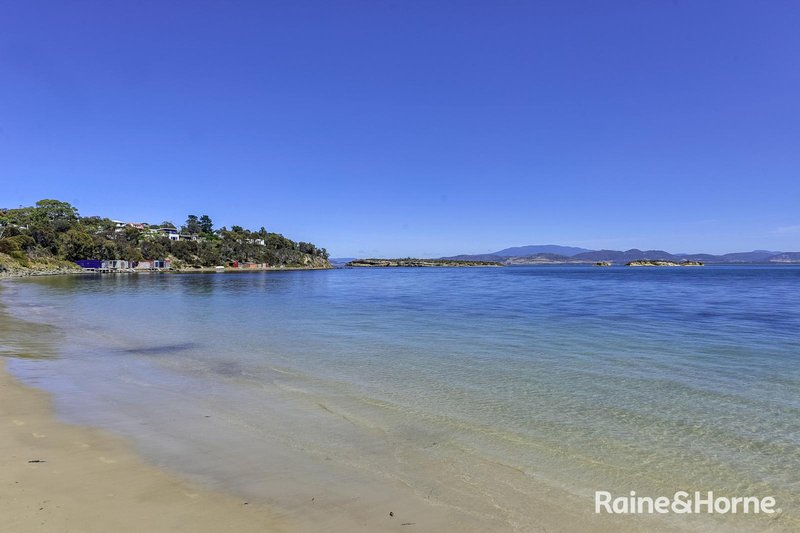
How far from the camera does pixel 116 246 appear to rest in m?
108

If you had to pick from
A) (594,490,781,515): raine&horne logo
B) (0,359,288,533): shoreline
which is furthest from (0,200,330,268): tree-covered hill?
(594,490,781,515): raine&horne logo

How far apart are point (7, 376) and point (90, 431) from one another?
5.43 meters

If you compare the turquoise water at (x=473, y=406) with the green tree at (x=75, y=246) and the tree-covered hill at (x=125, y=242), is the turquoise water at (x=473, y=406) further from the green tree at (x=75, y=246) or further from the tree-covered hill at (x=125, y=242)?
the green tree at (x=75, y=246)

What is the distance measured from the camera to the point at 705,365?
37.2ft

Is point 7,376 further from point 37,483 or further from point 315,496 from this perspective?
point 315,496

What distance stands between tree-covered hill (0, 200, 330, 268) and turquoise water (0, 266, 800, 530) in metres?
93.2

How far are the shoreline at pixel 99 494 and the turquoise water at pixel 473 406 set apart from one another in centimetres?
37

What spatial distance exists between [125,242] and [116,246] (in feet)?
26.8

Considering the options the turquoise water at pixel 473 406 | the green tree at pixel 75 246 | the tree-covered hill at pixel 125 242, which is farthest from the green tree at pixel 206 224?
the turquoise water at pixel 473 406

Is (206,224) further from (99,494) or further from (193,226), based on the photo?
(99,494)

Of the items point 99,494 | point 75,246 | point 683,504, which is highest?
point 75,246

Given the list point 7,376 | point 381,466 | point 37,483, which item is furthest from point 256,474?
point 7,376

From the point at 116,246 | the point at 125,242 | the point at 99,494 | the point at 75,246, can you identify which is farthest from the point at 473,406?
the point at 125,242

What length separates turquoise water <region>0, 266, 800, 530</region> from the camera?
211 inches
